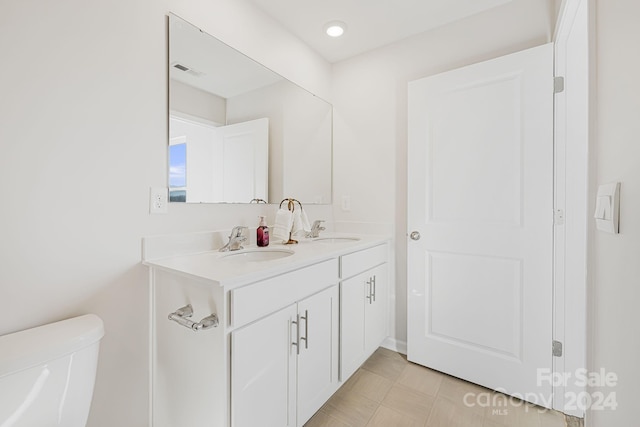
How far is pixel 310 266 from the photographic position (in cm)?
134

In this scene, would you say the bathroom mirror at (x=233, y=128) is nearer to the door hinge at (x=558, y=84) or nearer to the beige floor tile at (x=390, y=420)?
the beige floor tile at (x=390, y=420)

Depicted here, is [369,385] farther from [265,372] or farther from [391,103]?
[391,103]

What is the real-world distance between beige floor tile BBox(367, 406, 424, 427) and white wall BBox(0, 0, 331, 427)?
1088 mm

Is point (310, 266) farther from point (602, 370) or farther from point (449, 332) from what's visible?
point (449, 332)

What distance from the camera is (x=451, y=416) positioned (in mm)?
1468

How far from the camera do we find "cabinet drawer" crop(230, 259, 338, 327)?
1.00 metres

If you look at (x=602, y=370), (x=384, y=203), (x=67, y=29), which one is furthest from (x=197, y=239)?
(x=602, y=370)

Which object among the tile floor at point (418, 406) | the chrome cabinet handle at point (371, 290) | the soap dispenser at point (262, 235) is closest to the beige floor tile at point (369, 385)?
the tile floor at point (418, 406)

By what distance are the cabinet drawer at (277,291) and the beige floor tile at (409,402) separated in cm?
76

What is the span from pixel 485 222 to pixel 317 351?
121cm

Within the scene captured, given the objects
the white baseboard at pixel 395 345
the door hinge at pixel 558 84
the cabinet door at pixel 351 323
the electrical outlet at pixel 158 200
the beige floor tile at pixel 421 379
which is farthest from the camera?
the white baseboard at pixel 395 345

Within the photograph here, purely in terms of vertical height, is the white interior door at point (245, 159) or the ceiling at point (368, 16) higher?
the ceiling at point (368, 16)

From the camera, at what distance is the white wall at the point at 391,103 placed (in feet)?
5.66

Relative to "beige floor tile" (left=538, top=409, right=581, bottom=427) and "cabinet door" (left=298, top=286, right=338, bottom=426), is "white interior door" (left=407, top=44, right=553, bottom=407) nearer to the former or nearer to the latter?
"beige floor tile" (left=538, top=409, right=581, bottom=427)
